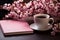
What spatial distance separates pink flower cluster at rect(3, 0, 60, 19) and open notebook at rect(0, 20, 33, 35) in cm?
5

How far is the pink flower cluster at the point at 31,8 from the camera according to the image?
3.43 feet

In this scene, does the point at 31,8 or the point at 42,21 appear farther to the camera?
the point at 31,8

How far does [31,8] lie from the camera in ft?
3.67

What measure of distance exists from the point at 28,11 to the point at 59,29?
24 cm

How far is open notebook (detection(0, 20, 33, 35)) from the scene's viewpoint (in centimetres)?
97

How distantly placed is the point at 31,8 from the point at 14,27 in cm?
18

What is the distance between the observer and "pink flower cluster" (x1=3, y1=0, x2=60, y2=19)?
3.43 feet

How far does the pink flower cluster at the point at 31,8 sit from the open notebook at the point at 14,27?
0.17 ft

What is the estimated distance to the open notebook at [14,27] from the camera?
0.97 m

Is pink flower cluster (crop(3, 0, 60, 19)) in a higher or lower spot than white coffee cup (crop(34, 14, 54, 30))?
higher

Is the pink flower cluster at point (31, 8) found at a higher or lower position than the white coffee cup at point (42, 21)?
higher

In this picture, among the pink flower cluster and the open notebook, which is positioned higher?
the pink flower cluster

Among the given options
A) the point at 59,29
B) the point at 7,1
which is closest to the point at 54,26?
the point at 59,29

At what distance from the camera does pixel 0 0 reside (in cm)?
124
